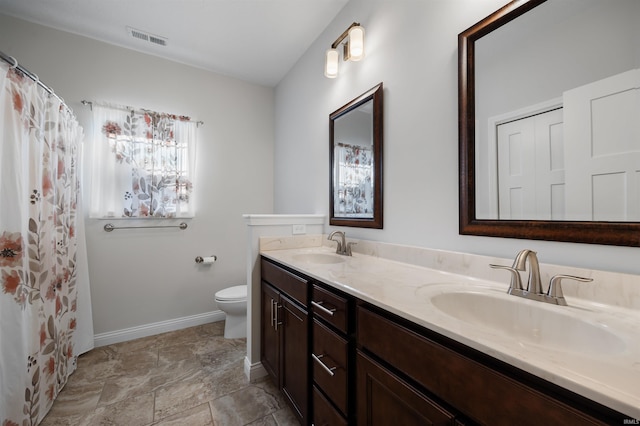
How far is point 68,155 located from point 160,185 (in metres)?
0.67

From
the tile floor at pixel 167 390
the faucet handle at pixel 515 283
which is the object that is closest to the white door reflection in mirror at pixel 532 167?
the faucet handle at pixel 515 283

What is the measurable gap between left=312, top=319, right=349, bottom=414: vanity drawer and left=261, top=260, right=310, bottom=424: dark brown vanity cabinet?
0.08 meters

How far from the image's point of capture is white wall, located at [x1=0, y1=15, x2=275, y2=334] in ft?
6.83

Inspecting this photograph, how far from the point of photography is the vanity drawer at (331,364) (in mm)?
938

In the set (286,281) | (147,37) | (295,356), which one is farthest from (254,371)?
(147,37)

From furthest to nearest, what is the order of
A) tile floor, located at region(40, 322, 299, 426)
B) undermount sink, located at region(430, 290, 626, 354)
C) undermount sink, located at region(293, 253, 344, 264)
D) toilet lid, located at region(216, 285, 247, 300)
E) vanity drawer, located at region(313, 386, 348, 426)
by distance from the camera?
→ toilet lid, located at region(216, 285, 247, 300) < undermount sink, located at region(293, 253, 344, 264) < tile floor, located at region(40, 322, 299, 426) < vanity drawer, located at region(313, 386, 348, 426) < undermount sink, located at region(430, 290, 626, 354)

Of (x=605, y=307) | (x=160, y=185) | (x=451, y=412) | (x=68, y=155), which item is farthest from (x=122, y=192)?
(x=605, y=307)

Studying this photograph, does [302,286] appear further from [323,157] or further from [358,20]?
[358,20]

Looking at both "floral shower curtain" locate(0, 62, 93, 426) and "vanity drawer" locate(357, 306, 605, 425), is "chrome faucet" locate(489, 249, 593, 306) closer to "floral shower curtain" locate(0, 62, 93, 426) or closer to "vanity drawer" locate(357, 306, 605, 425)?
"vanity drawer" locate(357, 306, 605, 425)

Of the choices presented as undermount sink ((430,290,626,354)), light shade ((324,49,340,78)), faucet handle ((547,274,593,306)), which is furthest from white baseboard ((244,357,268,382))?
light shade ((324,49,340,78))

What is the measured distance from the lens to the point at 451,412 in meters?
0.59

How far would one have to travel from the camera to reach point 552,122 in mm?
856

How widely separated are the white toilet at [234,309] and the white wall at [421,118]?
1168 millimetres

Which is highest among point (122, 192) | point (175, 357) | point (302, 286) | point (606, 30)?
point (606, 30)
